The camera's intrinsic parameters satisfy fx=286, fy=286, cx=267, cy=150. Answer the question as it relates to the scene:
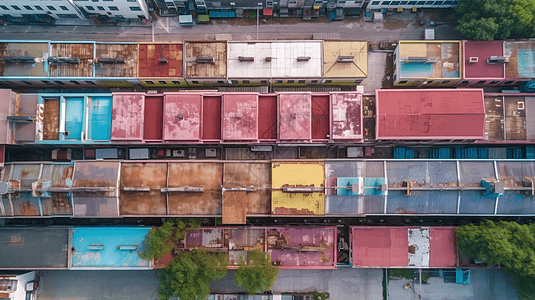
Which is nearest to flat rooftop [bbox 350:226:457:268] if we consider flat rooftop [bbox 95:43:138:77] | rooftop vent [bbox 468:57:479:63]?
rooftop vent [bbox 468:57:479:63]

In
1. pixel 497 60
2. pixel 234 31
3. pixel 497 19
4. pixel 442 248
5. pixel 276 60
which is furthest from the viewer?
pixel 234 31

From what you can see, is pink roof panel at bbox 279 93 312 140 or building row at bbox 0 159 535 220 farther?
pink roof panel at bbox 279 93 312 140

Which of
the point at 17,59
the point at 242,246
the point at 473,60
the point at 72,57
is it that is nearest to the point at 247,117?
the point at 242,246

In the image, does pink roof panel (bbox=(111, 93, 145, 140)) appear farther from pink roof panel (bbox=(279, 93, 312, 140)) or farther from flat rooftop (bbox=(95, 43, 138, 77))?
pink roof panel (bbox=(279, 93, 312, 140))

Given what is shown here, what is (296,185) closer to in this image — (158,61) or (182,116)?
(182,116)

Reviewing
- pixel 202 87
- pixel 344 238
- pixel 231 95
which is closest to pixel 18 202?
pixel 202 87

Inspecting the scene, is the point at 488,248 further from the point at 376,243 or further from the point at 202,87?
the point at 202,87

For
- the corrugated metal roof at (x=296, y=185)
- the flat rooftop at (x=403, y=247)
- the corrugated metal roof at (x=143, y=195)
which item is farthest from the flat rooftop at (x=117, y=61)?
the flat rooftop at (x=403, y=247)
